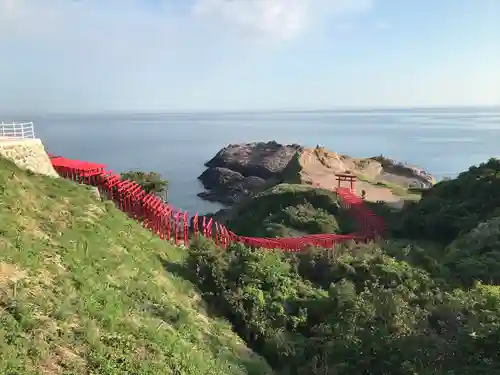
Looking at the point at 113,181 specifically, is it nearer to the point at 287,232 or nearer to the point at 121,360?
the point at 287,232

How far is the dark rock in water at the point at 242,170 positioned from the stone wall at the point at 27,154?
46185 mm

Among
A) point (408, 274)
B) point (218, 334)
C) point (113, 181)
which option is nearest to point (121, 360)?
point (218, 334)

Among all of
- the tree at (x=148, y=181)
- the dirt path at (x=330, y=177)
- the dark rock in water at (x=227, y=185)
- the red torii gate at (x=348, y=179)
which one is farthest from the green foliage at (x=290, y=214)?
the dark rock in water at (x=227, y=185)

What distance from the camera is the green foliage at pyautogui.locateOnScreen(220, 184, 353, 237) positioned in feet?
101

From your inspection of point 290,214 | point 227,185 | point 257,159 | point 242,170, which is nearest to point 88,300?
point 290,214

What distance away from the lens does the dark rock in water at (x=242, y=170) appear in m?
69.4

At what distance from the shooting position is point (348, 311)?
1478cm

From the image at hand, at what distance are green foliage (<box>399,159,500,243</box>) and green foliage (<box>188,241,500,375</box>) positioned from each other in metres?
9.23

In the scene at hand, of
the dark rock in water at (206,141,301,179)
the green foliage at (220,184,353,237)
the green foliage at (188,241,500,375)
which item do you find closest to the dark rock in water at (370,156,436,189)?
the dark rock in water at (206,141,301,179)

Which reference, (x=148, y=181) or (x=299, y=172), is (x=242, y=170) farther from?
(x=148, y=181)

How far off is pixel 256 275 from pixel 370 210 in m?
18.7

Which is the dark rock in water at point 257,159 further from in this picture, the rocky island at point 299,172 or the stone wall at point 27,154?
the stone wall at point 27,154

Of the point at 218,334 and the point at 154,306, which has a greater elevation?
the point at 154,306

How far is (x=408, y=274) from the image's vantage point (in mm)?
17891
